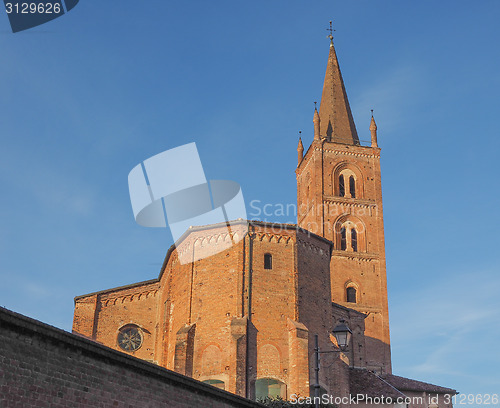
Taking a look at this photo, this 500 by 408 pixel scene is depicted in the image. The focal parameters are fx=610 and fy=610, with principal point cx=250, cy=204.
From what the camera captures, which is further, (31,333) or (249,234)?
(249,234)

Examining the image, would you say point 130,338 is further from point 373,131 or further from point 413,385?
point 373,131

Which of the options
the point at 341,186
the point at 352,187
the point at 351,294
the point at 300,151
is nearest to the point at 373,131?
the point at 352,187

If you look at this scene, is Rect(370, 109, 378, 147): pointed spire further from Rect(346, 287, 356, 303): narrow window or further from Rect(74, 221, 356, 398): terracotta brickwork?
Rect(74, 221, 356, 398): terracotta brickwork

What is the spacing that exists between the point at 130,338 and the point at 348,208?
909 inches

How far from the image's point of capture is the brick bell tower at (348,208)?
4356 centimetres

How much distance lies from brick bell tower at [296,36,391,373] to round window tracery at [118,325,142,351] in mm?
17460

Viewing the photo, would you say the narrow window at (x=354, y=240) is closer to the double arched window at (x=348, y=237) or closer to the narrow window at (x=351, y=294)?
the double arched window at (x=348, y=237)

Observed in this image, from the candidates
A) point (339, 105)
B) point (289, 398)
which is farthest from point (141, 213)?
point (339, 105)

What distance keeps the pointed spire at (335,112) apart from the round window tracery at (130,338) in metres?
26.6

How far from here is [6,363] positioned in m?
8.49

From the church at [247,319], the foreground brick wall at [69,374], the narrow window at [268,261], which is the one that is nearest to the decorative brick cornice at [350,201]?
the church at [247,319]

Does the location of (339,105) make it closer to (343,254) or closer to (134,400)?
(343,254)

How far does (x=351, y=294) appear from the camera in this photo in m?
44.3

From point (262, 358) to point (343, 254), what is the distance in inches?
913
